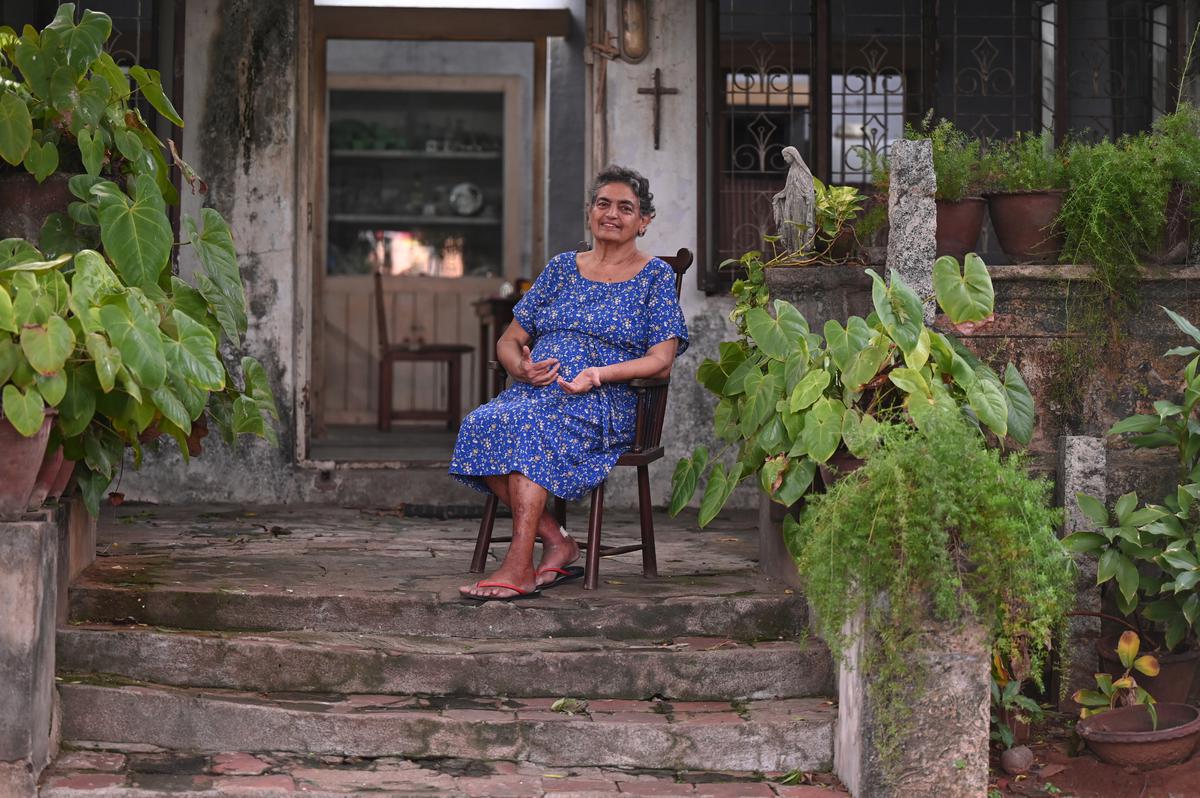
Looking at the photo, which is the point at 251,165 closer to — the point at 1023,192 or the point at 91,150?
the point at 91,150

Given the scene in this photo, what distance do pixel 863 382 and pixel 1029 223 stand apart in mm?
1161

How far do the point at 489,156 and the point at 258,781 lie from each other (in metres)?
8.51

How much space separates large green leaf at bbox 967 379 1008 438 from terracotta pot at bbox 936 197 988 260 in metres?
0.81

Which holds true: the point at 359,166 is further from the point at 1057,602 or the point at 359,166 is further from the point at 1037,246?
the point at 1057,602

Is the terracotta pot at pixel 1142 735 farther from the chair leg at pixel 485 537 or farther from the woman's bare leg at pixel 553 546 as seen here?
the chair leg at pixel 485 537

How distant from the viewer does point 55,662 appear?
4.04m

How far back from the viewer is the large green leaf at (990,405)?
13.0 feet

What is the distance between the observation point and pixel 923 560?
3.58 meters

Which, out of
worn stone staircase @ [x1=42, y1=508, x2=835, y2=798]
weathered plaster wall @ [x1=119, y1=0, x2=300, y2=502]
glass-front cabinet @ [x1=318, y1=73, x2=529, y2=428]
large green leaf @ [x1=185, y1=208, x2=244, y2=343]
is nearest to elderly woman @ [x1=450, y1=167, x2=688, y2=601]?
worn stone staircase @ [x1=42, y1=508, x2=835, y2=798]

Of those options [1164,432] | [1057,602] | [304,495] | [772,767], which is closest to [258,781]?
[772,767]

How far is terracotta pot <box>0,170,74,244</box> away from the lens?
14.3 feet

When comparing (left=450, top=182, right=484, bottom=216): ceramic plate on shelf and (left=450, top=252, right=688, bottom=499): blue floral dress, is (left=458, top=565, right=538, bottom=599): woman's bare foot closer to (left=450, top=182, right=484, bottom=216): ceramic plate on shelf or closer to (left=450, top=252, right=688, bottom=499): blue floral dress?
(left=450, top=252, right=688, bottom=499): blue floral dress

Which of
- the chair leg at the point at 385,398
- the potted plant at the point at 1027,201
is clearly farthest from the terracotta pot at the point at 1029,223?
the chair leg at the point at 385,398

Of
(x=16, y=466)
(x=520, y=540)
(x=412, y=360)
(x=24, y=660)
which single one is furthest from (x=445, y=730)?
(x=412, y=360)
